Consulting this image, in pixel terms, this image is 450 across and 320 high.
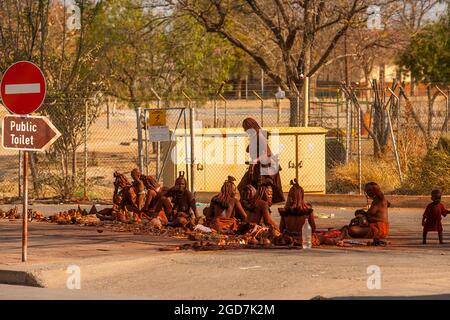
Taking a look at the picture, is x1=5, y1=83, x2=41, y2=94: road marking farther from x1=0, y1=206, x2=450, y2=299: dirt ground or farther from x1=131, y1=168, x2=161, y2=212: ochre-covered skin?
x1=131, y1=168, x2=161, y2=212: ochre-covered skin

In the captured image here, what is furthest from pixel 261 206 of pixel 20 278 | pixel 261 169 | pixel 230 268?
pixel 20 278

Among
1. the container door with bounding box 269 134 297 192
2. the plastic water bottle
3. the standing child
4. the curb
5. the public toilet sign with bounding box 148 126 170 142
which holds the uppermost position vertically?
the public toilet sign with bounding box 148 126 170 142

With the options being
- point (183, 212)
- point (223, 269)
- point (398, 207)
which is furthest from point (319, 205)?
point (223, 269)

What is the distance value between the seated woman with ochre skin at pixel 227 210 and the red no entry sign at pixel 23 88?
4.03 meters

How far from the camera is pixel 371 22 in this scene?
31859mm

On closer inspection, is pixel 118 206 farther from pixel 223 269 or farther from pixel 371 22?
pixel 371 22

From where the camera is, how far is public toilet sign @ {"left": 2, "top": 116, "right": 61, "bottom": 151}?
13914mm

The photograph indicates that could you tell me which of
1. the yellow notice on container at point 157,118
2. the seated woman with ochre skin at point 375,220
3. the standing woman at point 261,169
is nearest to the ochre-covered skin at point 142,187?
the standing woman at point 261,169

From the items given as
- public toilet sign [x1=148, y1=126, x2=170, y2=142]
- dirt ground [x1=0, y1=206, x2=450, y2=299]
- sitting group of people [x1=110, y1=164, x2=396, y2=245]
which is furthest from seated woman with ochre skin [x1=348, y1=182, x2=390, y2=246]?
public toilet sign [x1=148, y1=126, x2=170, y2=142]

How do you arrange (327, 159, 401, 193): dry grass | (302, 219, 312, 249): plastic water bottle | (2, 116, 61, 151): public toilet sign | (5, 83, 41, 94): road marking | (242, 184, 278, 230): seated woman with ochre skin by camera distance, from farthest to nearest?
(327, 159, 401, 193): dry grass, (242, 184, 278, 230): seated woman with ochre skin, (302, 219, 312, 249): plastic water bottle, (5, 83, 41, 94): road marking, (2, 116, 61, 151): public toilet sign

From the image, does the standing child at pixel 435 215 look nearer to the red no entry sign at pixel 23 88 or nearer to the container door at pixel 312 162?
the red no entry sign at pixel 23 88

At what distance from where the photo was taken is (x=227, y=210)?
56.7 feet

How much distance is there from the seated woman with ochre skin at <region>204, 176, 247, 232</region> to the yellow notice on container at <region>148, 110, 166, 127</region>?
5147mm
